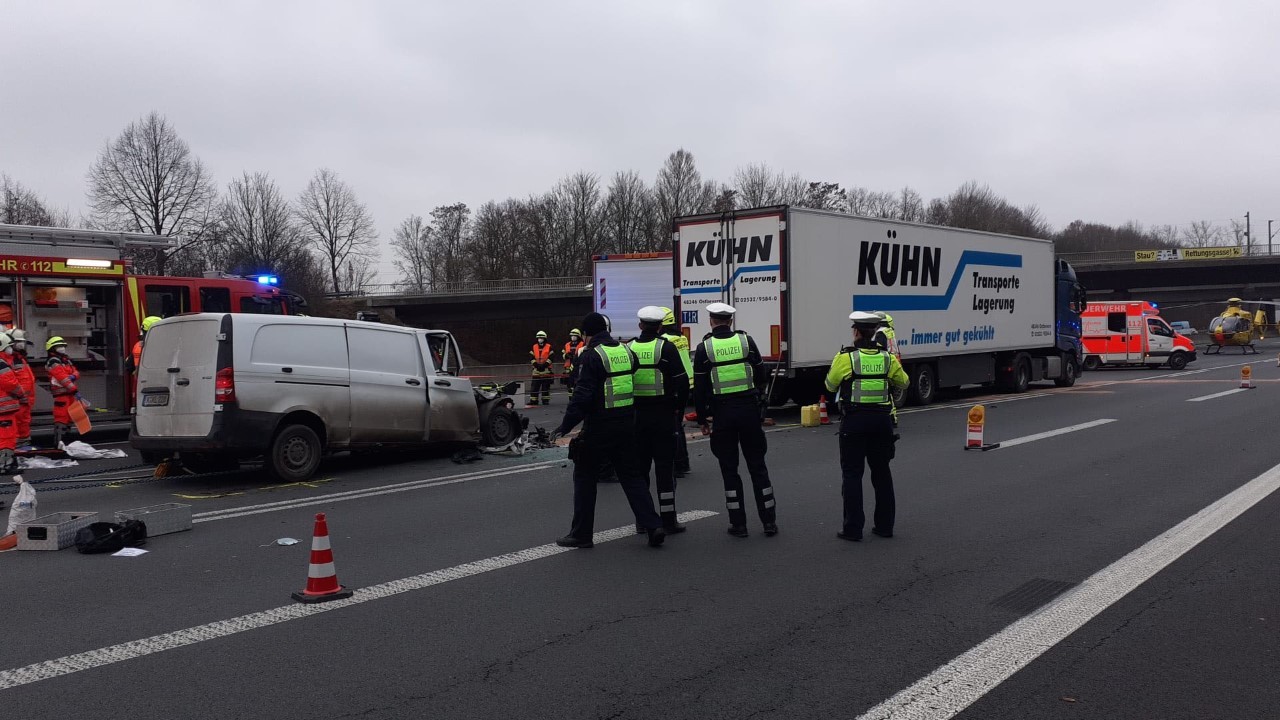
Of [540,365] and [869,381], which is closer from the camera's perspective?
[869,381]

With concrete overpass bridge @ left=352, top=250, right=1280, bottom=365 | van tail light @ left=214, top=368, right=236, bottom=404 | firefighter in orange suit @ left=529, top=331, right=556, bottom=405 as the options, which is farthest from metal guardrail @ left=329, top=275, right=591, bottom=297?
van tail light @ left=214, top=368, right=236, bottom=404

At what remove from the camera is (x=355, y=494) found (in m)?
9.80

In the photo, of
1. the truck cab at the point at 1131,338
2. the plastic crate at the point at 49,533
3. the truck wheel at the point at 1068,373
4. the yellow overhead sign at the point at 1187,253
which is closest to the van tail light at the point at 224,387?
the plastic crate at the point at 49,533

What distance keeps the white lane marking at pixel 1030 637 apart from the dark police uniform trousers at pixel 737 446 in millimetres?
2408

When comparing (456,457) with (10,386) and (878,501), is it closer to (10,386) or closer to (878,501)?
(10,386)

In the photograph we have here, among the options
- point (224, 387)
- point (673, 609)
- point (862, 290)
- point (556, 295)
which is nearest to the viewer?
point (673, 609)

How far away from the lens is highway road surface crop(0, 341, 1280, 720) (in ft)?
14.0

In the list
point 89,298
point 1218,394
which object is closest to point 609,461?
point 89,298

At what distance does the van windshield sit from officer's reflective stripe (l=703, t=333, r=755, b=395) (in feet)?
18.7

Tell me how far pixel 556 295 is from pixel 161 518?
1981 inches

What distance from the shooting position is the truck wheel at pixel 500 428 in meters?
13.4

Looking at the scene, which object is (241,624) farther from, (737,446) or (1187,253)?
(1187,253)

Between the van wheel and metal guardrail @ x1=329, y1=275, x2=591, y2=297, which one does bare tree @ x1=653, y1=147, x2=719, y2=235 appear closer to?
metal guardrail @ x1=329, y1=275, x2=591, y2=297

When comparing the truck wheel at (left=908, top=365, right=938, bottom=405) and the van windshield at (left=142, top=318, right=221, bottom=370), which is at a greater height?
the van windshield at (left=142, top=318, right=221, bottom=370)
